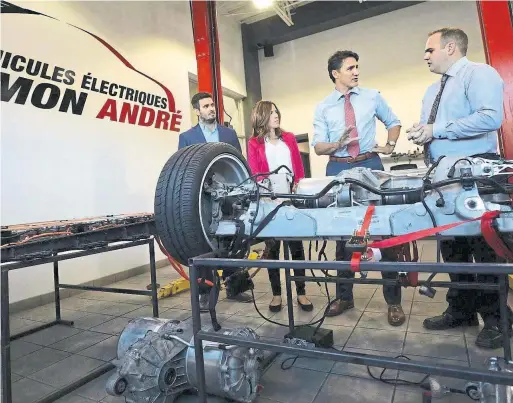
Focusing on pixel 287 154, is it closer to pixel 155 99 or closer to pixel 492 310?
pixel 492 310

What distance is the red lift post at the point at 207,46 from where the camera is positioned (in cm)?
409

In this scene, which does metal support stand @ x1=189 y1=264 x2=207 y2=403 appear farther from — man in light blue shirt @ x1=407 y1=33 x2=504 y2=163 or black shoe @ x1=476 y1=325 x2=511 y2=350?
black shoe @ x1=476 y1=325 x2=511 y2=350

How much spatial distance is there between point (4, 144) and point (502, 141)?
4.42 metres

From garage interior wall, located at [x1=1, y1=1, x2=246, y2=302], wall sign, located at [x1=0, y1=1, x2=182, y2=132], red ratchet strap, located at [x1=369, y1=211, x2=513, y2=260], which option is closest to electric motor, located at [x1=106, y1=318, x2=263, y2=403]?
red ratchet strap, located at [x1=369, y1=211, x2=513, y2=260]

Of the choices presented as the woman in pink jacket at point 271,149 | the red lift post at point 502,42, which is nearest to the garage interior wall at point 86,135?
the woman in pink jacket at point 271,149

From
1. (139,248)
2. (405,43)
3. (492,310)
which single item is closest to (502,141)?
(492,310)

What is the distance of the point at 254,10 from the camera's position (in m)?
7.08

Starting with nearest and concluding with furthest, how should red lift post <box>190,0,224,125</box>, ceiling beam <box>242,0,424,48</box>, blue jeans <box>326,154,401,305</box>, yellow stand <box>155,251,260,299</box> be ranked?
1. blue jeans <box>326,154,401,305</box>
2. yellow stand <box>155,251,260,299</box>
3. red lift post <box>190,0,224,125</box>
4. ceiling beam <box>242,0,424,48</box>

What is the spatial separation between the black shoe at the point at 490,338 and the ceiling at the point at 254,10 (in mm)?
6215

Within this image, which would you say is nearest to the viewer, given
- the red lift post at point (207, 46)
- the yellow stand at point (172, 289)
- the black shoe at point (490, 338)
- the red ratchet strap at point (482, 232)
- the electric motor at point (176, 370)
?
the red ratchet strap at point (482, 232)

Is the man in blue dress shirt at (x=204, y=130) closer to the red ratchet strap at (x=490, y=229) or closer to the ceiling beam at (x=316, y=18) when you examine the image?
the red ratchet strap at (x=490, y=229)

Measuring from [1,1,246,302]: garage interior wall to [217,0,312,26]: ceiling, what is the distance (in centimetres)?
166

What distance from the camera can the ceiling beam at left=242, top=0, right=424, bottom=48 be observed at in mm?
6652

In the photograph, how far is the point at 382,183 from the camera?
155cm
